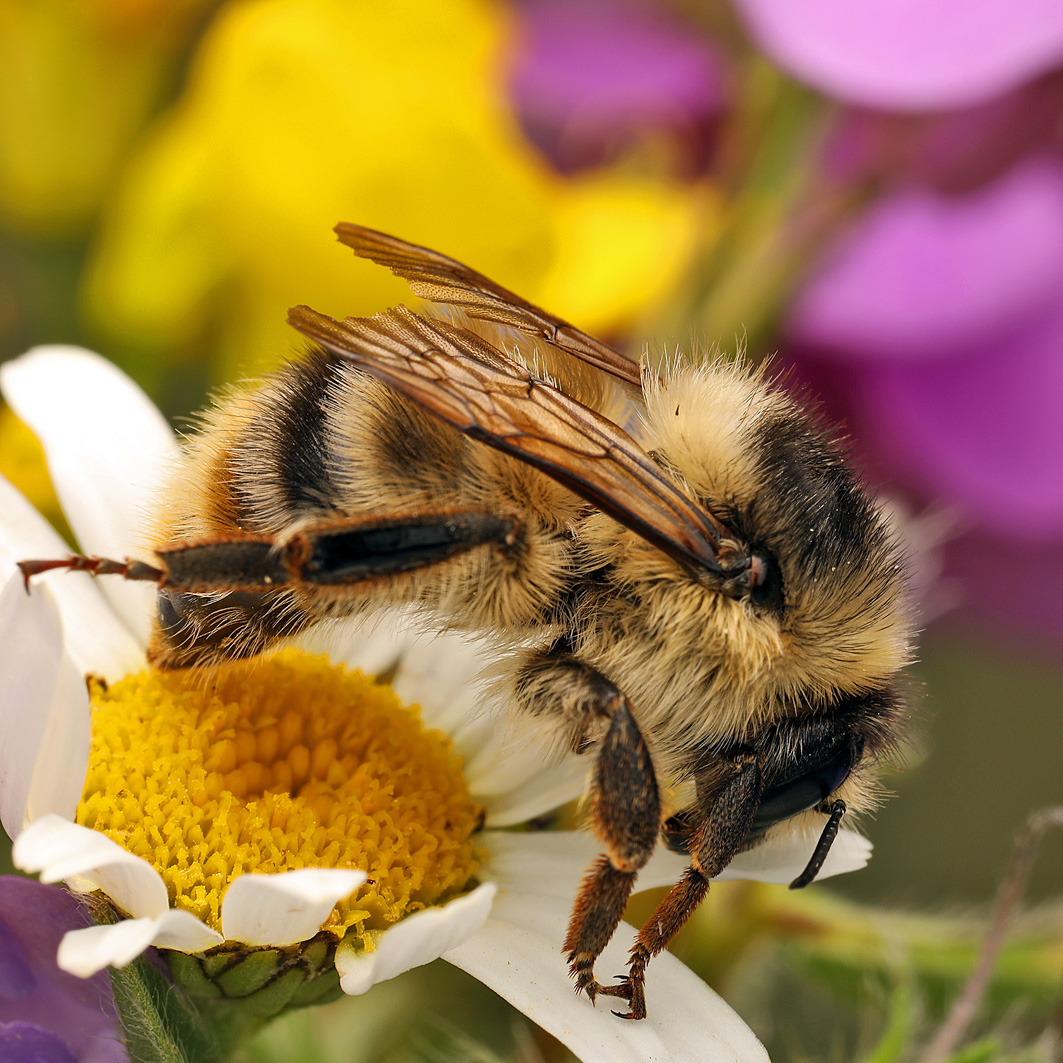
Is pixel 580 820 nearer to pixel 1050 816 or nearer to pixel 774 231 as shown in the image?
pixel 1050 816

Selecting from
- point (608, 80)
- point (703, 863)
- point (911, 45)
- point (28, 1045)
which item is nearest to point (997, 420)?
point (911, 45)

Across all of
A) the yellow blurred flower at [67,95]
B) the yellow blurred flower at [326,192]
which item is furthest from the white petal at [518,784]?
the yellow blurred flower at [67,95]

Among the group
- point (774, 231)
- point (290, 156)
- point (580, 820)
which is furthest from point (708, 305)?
point (580, 820)

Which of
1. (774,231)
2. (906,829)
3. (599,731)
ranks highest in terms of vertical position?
(774,231)

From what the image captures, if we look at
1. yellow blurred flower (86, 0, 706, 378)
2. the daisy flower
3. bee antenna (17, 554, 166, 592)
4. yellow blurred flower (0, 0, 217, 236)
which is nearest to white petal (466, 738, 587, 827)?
the daisy flower

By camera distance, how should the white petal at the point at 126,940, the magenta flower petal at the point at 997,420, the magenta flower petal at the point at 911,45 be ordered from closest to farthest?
the white petal at the point at 126,940 < the magenta flower petal at the point at 911,45 < the magenta flower petal at the point at 997,420

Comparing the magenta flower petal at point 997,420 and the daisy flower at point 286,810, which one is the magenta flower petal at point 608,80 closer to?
the magenta flower petal at point 997,420
